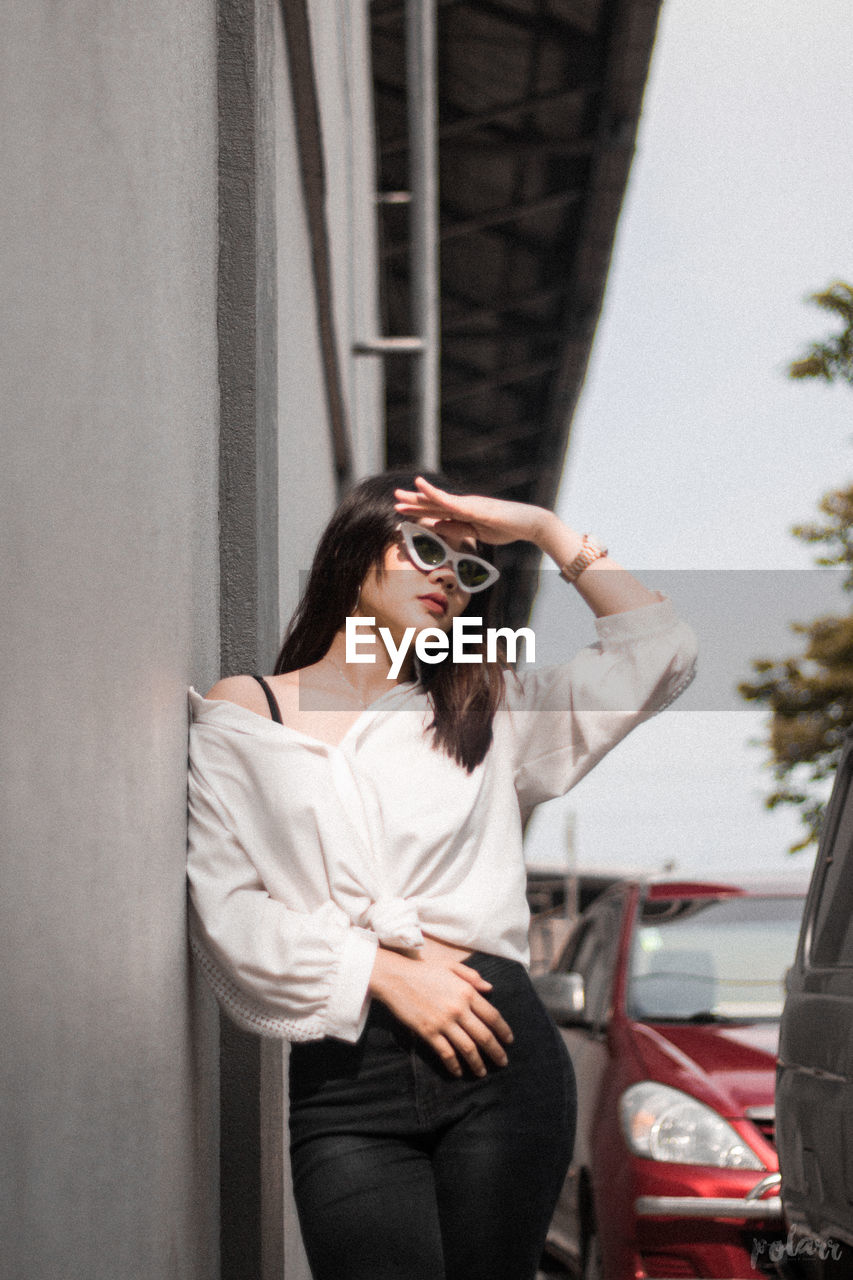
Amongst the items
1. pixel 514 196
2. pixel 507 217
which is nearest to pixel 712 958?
pixel 507 217

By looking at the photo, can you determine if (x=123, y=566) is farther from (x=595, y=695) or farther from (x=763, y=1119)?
(x=763, y=1119)

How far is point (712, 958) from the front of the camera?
606 centimetres

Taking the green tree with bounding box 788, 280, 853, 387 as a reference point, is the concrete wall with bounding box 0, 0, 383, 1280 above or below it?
below

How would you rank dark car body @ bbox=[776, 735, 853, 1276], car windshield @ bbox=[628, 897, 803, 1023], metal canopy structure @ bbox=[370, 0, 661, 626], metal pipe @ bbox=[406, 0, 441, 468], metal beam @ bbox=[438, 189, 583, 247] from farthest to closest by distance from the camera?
1. metal beam @ bbox=[438, 189, 583, 247]
2. metal canopy structure @ bbox=[370, 0, 661, 626]
3. metal pipe @ bbox=[406, 0, 441, 468]
4. car windshield @ bbox=[628, 897, 803, 1023]
5. dark car body @ bbox=[776, 735, 853, 1276]

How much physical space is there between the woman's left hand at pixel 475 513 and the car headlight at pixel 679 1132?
2849mm

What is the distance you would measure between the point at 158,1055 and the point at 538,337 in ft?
45.4

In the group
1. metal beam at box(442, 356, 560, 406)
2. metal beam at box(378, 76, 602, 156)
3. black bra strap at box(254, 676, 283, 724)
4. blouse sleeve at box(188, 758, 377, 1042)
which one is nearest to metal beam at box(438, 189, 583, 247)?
metal beam at box(378, 76, 602, 156)

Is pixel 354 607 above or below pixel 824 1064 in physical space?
above

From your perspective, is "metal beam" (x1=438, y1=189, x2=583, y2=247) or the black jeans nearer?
the black jeans

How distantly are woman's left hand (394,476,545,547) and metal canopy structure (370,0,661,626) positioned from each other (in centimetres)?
805

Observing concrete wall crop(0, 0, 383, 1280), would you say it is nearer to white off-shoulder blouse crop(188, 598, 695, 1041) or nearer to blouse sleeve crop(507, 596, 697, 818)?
white off-shoulder blouse crop(188, 598, 695, 1041)

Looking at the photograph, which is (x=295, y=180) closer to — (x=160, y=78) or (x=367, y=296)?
(x=160, y=78)

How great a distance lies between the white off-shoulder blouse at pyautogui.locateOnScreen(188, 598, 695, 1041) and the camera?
88.0 inches

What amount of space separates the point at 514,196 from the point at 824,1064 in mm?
11469
